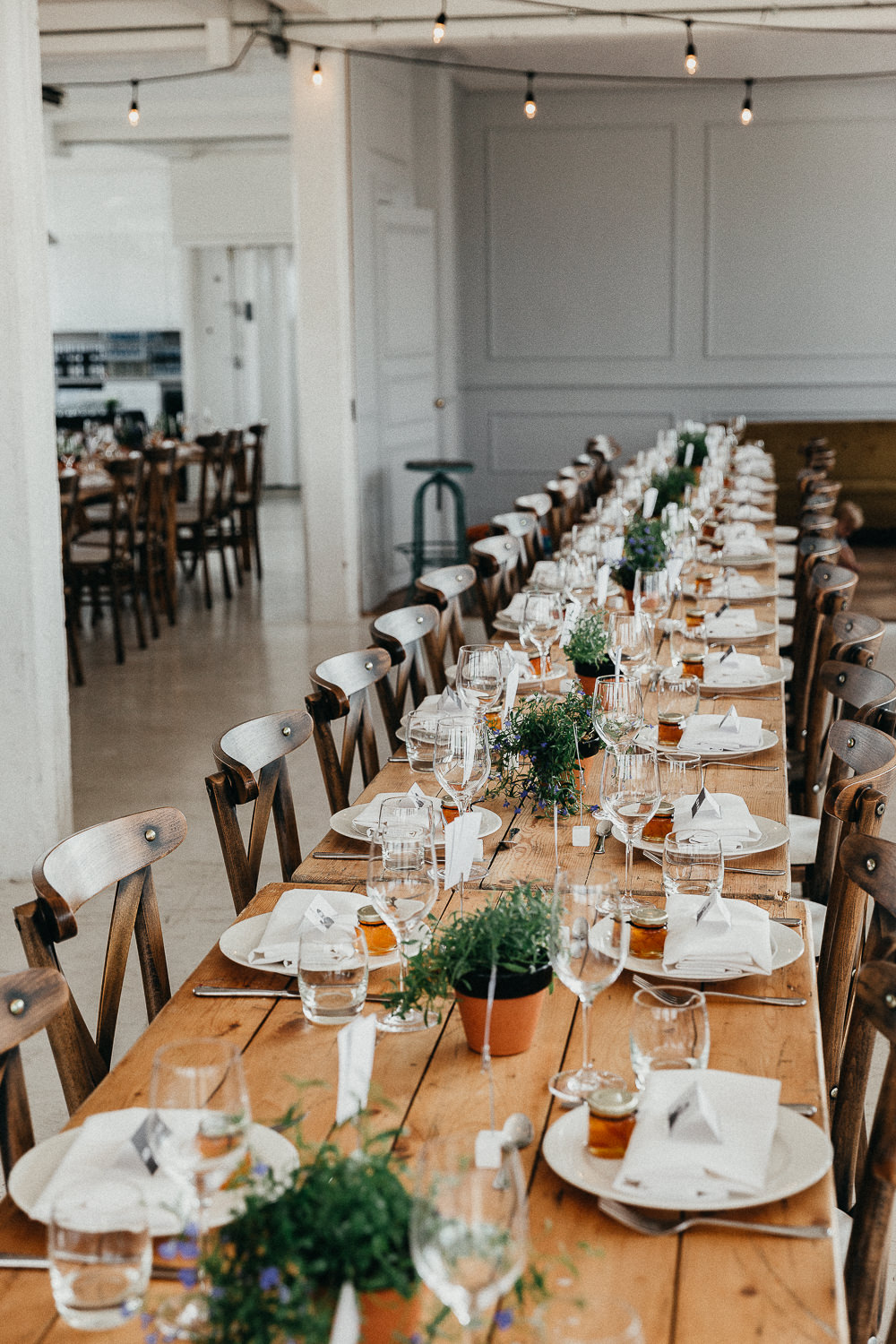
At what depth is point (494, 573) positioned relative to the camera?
5.13 metres

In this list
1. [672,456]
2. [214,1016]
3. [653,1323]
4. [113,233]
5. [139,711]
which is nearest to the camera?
[653,1323]

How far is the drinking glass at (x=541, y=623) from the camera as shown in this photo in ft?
11.0

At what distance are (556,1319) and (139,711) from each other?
575 cm

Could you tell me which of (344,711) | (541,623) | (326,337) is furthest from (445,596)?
(326,337)

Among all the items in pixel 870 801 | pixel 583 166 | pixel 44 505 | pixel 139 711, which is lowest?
pixel 139 711

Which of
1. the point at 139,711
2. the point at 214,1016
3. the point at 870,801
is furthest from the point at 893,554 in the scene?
the point at 214,1016

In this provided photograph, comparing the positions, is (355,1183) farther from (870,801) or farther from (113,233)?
(113,233)

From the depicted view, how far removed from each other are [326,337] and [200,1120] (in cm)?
738

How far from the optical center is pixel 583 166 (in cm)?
1126

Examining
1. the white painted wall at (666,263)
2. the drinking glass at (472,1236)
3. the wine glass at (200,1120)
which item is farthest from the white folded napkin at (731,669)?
the white painted wall at (666,263)

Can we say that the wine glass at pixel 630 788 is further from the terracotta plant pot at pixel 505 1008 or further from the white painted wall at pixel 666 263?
the white painted wall at pixel 666 263

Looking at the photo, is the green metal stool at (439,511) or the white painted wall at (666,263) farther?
the white painted wall at (666,263)

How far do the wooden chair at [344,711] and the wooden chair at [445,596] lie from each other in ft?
2.79

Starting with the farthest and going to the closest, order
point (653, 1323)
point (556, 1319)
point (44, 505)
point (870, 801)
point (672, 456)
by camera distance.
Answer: point (672, 456)
point (44, 505)
point (870, 801)
point (653, 1323)
point (556, 1319)
